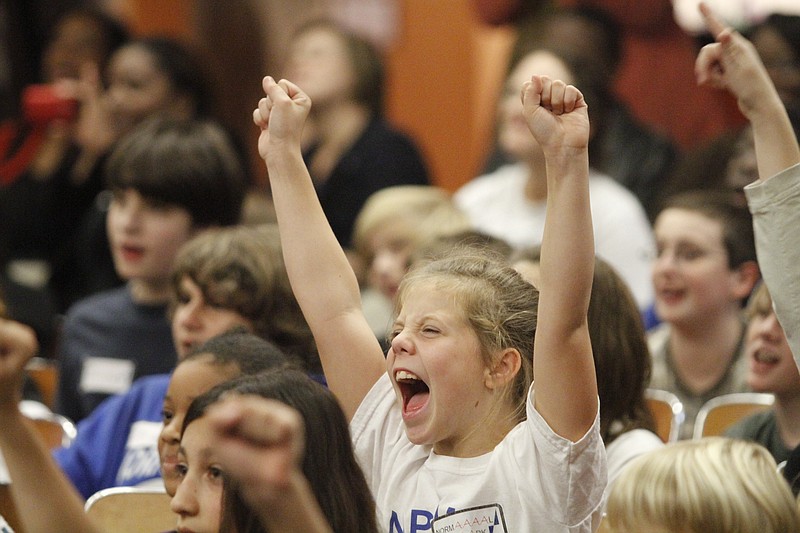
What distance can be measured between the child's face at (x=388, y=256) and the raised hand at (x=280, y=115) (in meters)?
1.63

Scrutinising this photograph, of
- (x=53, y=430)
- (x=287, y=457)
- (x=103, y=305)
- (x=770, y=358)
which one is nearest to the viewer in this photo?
(x=287, y=457)

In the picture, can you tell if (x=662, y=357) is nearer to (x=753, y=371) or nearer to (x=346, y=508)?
(x=753, y=371)

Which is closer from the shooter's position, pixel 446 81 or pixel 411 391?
pixel 411 391

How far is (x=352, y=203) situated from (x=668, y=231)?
1.45 m

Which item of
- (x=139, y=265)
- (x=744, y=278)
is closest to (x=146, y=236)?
(x=139, y=265)

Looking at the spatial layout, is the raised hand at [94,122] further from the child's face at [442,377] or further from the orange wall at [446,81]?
the child's face at [442,377]

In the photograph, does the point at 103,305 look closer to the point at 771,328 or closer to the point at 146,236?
the point at 146,236

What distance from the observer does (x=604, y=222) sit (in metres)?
4.02

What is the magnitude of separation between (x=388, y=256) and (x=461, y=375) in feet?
6.49

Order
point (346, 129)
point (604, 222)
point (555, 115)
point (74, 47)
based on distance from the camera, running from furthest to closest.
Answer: point (74, 47), point (346, 129), point (604, 222), point (555, 115)

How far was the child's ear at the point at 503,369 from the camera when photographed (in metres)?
1.99

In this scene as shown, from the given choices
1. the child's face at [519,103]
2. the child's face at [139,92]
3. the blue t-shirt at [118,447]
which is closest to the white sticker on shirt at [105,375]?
the blue t-shirt at [118,447]

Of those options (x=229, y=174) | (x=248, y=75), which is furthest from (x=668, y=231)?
(x=248, y=75)

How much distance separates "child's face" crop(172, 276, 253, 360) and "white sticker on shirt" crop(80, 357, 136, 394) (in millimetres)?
616
